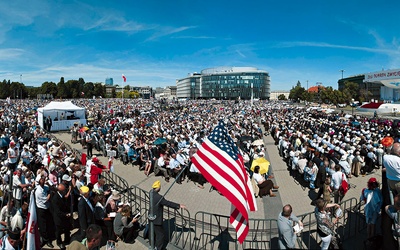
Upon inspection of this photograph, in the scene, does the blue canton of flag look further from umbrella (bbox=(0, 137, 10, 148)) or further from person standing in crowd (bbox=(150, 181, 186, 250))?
umbrella (bbox=(0, 137, 10, 148))

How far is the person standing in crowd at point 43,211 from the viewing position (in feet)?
20.7

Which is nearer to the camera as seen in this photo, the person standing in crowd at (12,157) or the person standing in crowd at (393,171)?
the person standing in crowd at (393,171)

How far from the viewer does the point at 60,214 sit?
6.34 m

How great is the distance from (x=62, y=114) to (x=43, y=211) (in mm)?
23804

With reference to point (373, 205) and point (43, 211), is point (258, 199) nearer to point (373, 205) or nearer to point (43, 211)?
point (373, 205)

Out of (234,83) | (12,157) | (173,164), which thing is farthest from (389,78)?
(234,83)

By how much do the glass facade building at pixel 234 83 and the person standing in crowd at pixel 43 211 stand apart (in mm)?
138501

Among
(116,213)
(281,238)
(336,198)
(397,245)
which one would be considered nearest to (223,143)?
(281,238)

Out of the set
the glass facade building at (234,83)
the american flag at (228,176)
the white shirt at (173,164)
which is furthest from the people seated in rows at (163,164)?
the glass facade building at (234,83)

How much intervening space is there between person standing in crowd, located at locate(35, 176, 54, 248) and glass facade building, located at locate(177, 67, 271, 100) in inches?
5453

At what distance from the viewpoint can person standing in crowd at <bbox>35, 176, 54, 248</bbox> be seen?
20.7 feet

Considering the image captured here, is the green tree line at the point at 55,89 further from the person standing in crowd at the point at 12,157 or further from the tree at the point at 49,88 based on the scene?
the person standing in crowd at the point at 12,157

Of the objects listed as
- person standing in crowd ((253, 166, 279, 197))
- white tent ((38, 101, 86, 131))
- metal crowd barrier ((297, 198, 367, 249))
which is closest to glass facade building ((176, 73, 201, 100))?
white tent ((38, 101, 86, 131))

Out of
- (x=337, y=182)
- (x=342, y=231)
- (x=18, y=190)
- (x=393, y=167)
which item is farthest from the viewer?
(x=337, y=182)
